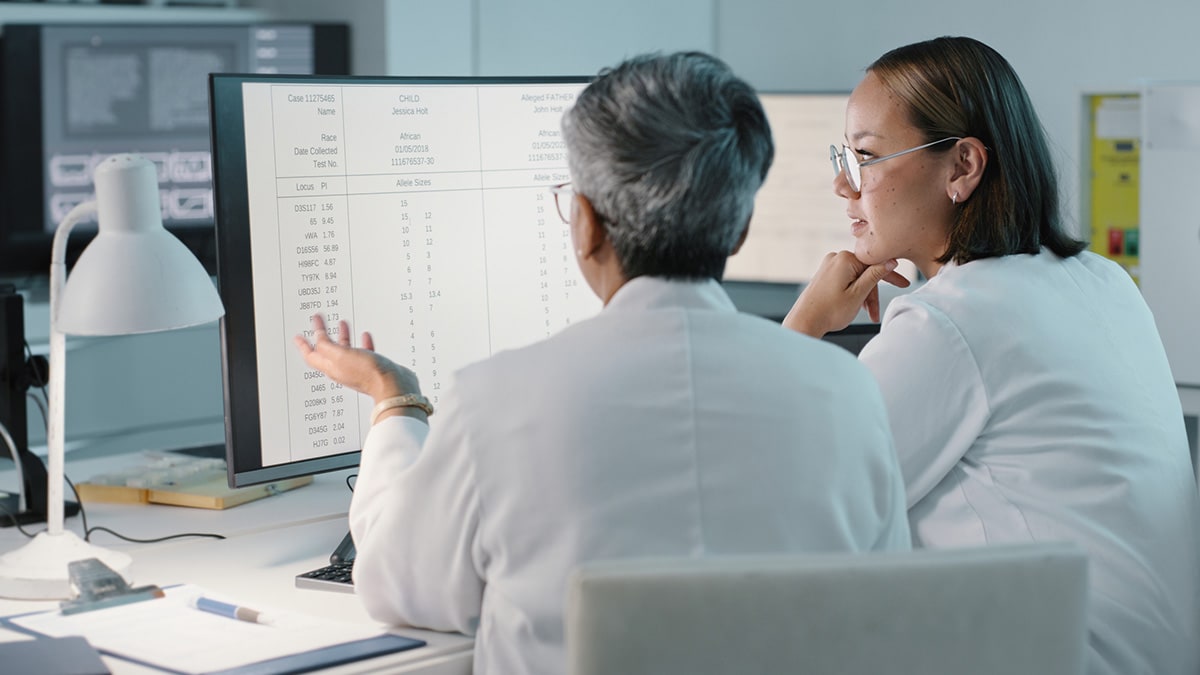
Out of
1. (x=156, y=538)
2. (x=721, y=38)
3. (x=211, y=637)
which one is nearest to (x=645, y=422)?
(x=211, y=637)

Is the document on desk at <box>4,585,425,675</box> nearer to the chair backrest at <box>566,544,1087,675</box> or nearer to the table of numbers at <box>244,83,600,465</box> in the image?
the table of numbers at <box>244,83,600,465</box>

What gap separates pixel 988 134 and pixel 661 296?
0.59 metres

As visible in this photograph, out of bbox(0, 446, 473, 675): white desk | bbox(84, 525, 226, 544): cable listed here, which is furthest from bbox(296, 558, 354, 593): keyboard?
bbox(84, 525, 226, 544): cable

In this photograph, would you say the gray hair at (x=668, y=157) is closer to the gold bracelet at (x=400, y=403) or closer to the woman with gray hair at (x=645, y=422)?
the woman with gray hair at (x=645, y=422)

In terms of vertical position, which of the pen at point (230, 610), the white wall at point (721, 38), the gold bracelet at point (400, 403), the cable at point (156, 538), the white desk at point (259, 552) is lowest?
the white desk at point (259, 552)

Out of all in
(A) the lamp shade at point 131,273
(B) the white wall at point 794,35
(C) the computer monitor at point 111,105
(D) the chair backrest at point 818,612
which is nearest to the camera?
(D) the chair backrest at point 818,612

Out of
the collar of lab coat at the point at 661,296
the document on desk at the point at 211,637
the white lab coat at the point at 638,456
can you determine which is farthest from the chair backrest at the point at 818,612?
the document on desk at the point at 211,637

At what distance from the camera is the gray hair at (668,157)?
117cm

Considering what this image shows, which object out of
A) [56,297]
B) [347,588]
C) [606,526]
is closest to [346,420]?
[347,588]

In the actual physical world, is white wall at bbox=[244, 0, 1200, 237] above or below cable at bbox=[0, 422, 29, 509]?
above

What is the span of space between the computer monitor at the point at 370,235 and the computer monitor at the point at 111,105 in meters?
2.42

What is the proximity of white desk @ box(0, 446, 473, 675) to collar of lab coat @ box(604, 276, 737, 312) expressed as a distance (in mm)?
373

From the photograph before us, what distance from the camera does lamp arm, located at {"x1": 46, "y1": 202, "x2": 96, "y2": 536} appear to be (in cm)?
148

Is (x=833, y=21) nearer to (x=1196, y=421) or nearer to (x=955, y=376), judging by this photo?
(x=1196, y=421)
